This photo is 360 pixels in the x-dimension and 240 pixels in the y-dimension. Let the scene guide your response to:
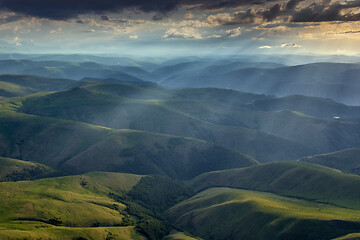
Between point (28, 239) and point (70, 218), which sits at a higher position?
point (28, 239)

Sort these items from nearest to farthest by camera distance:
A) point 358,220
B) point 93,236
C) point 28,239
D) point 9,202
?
point 28,239
point 93,236
point 358,220
point 9,202

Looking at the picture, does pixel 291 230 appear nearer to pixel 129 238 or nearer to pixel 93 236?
pixel 129 238

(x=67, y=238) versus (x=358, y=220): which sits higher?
(x=67, y=238)

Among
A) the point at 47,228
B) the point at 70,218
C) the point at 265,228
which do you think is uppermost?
the point at 47,228

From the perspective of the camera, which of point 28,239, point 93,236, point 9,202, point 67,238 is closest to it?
point 28,239

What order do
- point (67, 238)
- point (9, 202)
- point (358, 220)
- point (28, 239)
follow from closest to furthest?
point (28, 239), point (67, 238), point (358, 220), point (9, 202)

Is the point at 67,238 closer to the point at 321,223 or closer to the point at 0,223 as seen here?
the point at 0,223

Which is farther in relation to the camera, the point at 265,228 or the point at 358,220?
the point at 265,228

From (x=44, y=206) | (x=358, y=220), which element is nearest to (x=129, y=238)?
(x=44, y=206)

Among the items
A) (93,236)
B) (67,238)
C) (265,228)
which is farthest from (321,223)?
(67,238)
